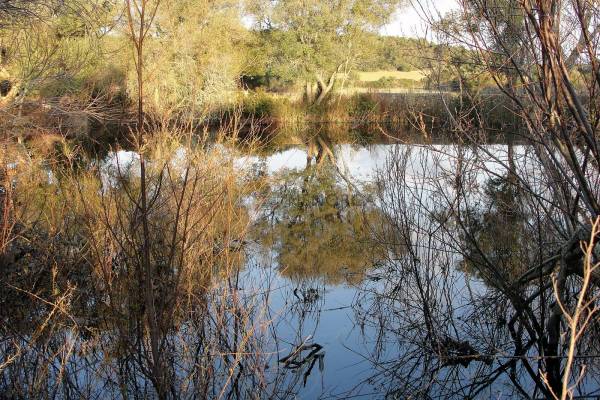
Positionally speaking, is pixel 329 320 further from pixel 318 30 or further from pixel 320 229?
pixel 318 30

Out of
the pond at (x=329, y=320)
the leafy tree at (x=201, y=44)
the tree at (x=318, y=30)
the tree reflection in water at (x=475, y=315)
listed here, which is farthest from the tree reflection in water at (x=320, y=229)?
the tree at (x=318, y=30)

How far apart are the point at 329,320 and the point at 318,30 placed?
20.0 meters

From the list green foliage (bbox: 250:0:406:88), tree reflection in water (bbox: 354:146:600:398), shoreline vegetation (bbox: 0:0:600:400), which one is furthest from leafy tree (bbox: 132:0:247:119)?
tree reflection in water (bbox: 354:146:600:398)

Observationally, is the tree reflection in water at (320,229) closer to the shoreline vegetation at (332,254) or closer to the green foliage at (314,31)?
the shoreline vegetation at (332,254)

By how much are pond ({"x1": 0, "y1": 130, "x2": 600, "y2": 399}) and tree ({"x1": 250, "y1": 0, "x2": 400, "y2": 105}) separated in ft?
58.5

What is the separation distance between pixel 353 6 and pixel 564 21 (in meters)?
21.9

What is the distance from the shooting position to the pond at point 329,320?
344cm

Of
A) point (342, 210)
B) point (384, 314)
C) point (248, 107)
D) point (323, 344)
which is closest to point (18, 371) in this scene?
point (323, 344)

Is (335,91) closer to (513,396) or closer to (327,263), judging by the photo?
(327,263)

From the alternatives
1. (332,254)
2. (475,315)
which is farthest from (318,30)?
(475,315)

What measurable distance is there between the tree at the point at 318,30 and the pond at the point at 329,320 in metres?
17.8

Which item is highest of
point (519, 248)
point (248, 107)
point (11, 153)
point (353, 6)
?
point (353, 6)

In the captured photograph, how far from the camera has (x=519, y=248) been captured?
5195 millimetres

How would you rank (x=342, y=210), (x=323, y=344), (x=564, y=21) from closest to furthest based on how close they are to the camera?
(x=564, y=21), (x=323, y=344), (x=342, y=210)
